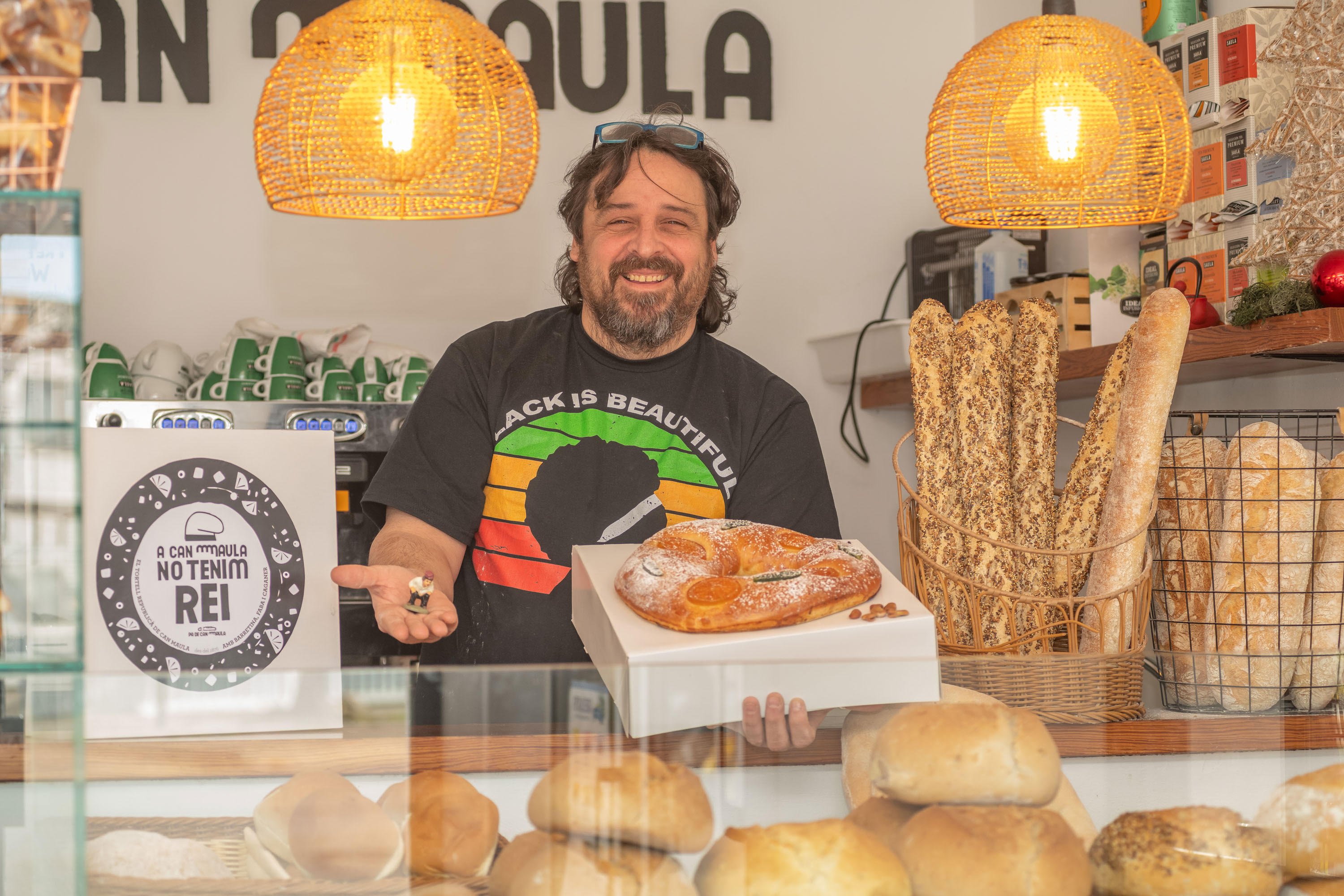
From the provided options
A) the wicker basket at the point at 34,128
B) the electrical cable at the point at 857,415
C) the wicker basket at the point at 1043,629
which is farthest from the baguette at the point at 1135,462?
the electrical cable at the point at 857,415

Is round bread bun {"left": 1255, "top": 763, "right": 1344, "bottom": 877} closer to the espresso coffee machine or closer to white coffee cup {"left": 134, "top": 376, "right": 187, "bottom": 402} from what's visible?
the espresso coffee machine

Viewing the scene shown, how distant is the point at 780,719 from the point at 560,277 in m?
1.38

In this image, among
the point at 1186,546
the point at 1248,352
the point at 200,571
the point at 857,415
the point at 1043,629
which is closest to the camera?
the point at 200,571

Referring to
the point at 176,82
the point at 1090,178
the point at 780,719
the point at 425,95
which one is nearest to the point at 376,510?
the point at 425,95

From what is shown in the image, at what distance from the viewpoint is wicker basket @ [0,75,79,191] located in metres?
0.63

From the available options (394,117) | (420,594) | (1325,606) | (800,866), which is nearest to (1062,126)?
(1325,606)

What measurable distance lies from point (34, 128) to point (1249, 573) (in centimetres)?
121

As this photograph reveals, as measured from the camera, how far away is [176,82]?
10.4 ft

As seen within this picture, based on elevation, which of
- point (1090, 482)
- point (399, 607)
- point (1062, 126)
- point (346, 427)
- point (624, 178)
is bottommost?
point (399, 607)

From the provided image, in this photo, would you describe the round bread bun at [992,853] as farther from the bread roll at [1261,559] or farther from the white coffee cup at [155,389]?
the white coffee cup at [155,389]

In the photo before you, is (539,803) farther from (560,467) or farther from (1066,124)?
(1066,124)

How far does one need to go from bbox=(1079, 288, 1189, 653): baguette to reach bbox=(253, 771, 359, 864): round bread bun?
82cm

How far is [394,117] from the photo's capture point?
185 cm

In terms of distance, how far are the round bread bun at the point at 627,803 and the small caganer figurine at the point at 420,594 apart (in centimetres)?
53
